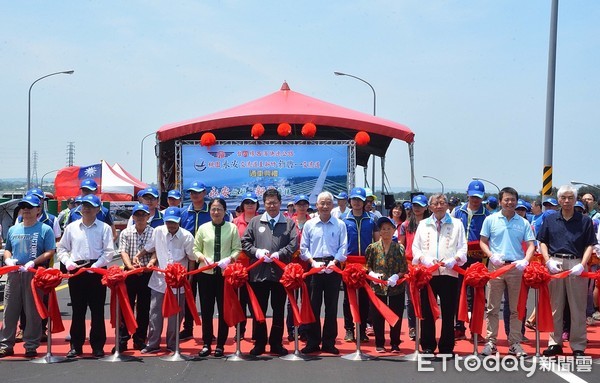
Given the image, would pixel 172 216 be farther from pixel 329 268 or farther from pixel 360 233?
pixel 360 233

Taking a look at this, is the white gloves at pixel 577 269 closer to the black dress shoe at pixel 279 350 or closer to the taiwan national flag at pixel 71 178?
the black dress shoe at pixel 279 350

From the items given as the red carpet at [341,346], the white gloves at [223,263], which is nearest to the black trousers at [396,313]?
the red carpet at [341,346]

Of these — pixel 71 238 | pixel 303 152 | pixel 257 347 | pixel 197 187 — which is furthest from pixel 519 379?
pixel 303 152

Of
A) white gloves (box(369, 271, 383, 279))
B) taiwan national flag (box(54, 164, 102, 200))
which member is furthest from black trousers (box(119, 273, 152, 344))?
taiwan national flag (box(54, 164, 102, 200))

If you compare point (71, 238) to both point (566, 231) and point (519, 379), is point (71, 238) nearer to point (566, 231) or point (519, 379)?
point (519, 379)

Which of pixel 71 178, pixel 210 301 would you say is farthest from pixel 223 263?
pixel 71 178

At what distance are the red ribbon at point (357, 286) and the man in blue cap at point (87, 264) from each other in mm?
2699

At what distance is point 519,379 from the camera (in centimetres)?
684

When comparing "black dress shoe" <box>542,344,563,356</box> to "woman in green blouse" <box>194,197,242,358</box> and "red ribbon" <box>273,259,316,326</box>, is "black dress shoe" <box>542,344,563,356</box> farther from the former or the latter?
"woman in green blouse" <box>194,197,242,358</box>

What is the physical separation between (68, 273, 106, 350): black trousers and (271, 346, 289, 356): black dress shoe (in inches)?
76.2

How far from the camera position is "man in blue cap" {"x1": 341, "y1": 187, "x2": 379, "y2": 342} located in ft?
29.1

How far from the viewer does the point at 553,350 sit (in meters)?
8.08

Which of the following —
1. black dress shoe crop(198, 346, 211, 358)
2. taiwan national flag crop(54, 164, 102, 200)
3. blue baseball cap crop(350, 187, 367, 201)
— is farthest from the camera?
taiwan national flag crop(54, 164, 102, 200)

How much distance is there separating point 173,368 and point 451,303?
3.14 metres
